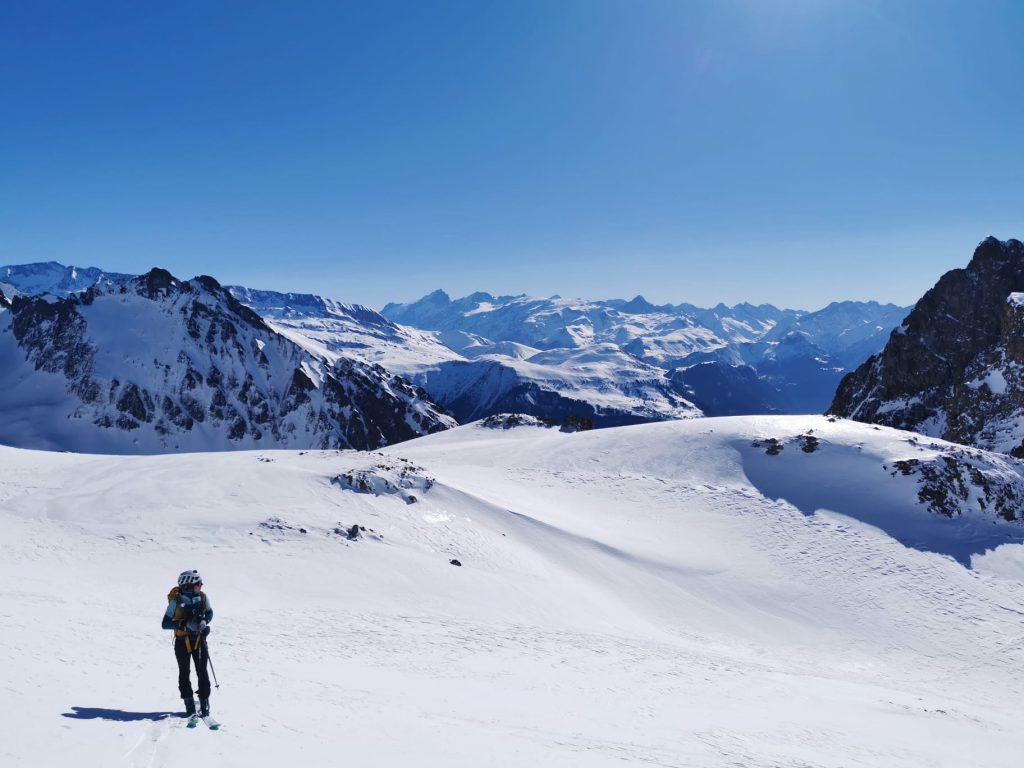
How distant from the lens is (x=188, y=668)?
10.2 metres

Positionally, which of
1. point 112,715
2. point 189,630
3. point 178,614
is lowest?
point 112,715

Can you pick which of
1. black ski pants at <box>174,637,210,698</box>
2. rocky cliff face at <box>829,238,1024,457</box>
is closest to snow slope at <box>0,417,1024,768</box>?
black ski pants at <box>174,637,210,698</box>

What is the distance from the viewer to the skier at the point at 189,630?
10031 mm

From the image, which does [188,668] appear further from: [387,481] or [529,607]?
[387,481]

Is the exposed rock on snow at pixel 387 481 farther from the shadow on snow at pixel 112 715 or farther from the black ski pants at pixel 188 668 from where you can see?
the shadow on snow at pixel 112 715

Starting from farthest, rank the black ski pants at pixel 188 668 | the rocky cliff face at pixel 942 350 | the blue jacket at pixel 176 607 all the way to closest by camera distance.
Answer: the rocky cliff face at pixel 942 350 → the blue jacket at pixel 176 607 → the black ski pants at pixel 188 668

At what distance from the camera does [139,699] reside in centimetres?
1056

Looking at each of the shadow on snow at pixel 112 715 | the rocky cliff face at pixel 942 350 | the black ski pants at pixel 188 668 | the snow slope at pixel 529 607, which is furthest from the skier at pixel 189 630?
the rocky cliff face at pixel 942 350

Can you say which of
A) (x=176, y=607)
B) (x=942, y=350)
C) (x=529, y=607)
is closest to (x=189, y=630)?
(x=176, y=607)

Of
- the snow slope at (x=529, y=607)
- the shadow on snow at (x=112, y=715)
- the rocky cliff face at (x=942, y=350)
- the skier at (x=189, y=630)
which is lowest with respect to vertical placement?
the snow slope at (x=529, y=607)

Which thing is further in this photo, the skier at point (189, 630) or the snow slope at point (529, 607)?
the snow slope at point (529, 607)

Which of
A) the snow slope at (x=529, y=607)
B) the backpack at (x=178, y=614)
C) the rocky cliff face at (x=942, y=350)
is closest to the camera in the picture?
the backpack at (x=178, y=614)

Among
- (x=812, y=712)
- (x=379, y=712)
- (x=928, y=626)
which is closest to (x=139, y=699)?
(x=379, y=712)

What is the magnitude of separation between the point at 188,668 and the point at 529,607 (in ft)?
52.2
